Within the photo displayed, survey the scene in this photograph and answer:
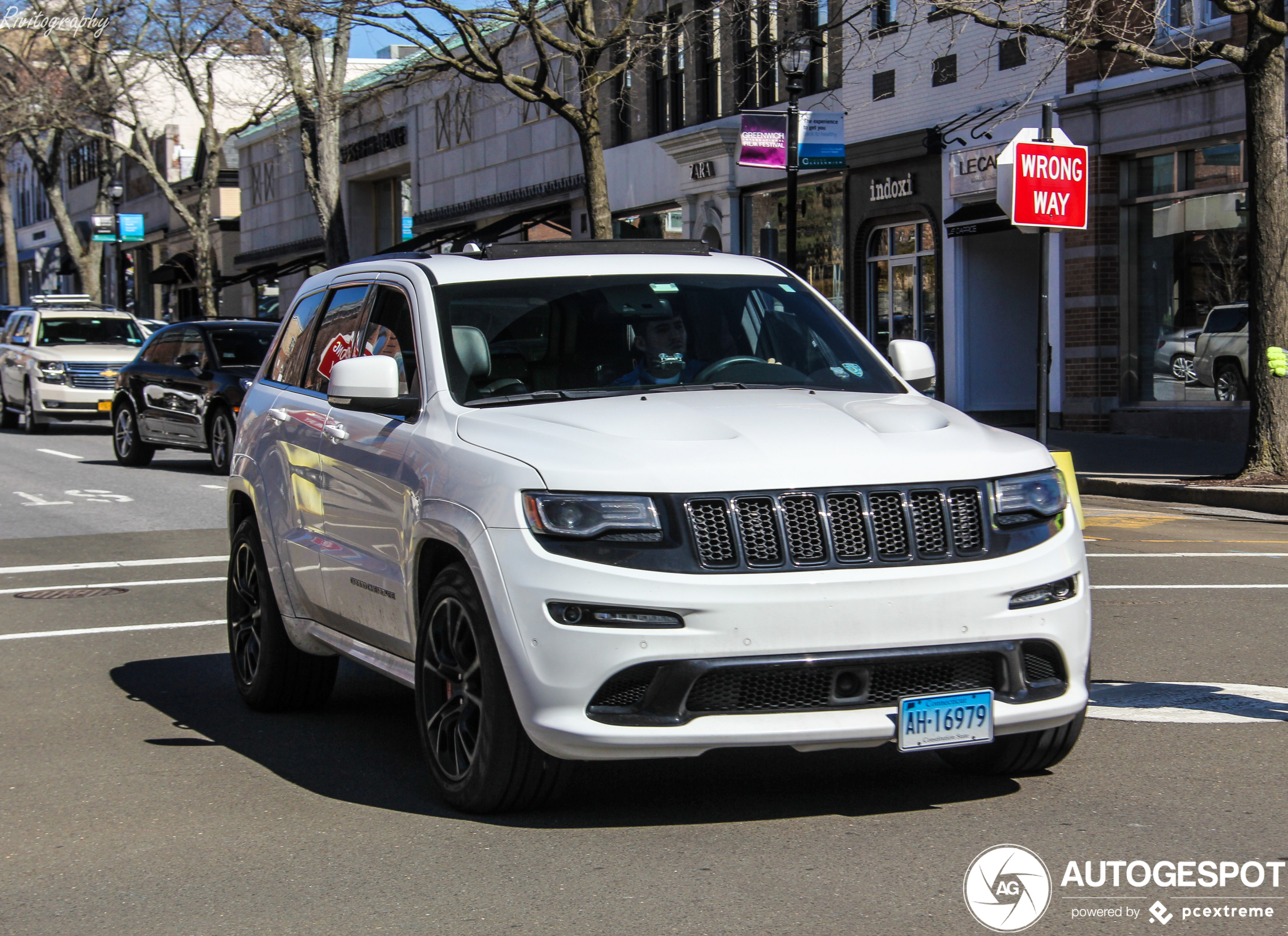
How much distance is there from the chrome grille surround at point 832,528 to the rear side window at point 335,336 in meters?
2.40

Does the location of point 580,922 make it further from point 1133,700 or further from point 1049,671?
point 1133,700

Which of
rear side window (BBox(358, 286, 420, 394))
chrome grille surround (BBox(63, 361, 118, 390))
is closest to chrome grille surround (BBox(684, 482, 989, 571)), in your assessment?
rear side window (BBox(358, 286, 420, 394))

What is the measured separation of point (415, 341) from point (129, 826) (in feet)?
6.37

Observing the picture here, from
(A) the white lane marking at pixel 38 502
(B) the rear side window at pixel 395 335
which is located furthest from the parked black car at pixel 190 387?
(B) the rear side window at pixel 395 335

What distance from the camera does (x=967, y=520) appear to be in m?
5.18

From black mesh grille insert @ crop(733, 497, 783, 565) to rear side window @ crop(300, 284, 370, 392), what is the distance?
2410mm

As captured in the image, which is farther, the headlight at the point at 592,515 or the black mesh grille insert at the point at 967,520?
the black mesh grille insert at the point at 967,520

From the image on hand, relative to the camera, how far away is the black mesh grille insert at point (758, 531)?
4.96 meters

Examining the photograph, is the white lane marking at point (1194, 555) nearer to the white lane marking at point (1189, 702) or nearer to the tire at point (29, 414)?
the white lane marking at point (1189, 702)

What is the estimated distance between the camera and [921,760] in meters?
6.16

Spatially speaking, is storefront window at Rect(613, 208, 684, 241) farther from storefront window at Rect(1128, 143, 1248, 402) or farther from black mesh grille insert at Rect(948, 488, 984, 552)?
black mesh grille insert at Rect(948, 488, 984, 552)

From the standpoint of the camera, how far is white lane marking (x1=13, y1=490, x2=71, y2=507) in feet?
57.9

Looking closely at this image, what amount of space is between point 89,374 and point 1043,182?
59.6 feet

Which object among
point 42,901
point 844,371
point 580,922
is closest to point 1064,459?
point 844,371
